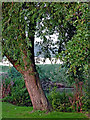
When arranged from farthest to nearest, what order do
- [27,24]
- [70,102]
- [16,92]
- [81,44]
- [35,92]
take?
1. [16,92]
2. [70,102]
3. [35,92]
4. [27,24]
5. [81,44]

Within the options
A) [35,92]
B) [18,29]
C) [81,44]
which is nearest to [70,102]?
[35,92]

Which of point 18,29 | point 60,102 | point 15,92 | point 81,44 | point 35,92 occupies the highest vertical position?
point 18,29

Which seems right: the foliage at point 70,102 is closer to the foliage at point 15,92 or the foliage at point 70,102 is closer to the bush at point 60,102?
the bush at point 60,102

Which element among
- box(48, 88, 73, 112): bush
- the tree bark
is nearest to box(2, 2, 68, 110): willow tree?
the tree bark

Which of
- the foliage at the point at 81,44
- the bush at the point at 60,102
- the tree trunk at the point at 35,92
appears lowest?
the bush at the point at 60,102

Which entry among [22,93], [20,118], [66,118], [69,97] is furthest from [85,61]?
[22,93]

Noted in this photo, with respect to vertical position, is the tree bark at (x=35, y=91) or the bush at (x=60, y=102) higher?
the tree bark at (x=35, y=91)

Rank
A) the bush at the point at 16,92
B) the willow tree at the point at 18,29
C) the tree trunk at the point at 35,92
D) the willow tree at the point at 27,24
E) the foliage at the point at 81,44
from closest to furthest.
A: the foliage at the point at 81,44 < the willow tree at the point at 27,24 < the willow tree at the point at 18,29 < the tree trunk at the point at 35,92 < the bush at the point at 16,92

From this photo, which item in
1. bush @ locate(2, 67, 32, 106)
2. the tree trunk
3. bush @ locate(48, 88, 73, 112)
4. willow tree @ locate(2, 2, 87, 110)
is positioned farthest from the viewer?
bush @ locate(2, 67, 32, 106)

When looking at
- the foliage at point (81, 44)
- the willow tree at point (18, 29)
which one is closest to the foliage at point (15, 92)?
the willow tree at point (18, 29)

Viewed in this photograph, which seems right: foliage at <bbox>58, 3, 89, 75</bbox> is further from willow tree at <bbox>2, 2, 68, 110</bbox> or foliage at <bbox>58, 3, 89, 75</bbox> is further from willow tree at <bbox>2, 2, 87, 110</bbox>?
willow tree at <bbox>2, 2, 68, 110</bbox>

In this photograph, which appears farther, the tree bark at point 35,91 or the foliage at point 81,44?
the tree bark at point 35,91

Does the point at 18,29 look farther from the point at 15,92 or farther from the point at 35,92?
the point at 15,92

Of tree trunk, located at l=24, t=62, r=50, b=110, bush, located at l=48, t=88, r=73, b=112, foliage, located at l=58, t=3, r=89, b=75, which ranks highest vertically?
foliage, located at l=58, t=3, r=89, b=75
